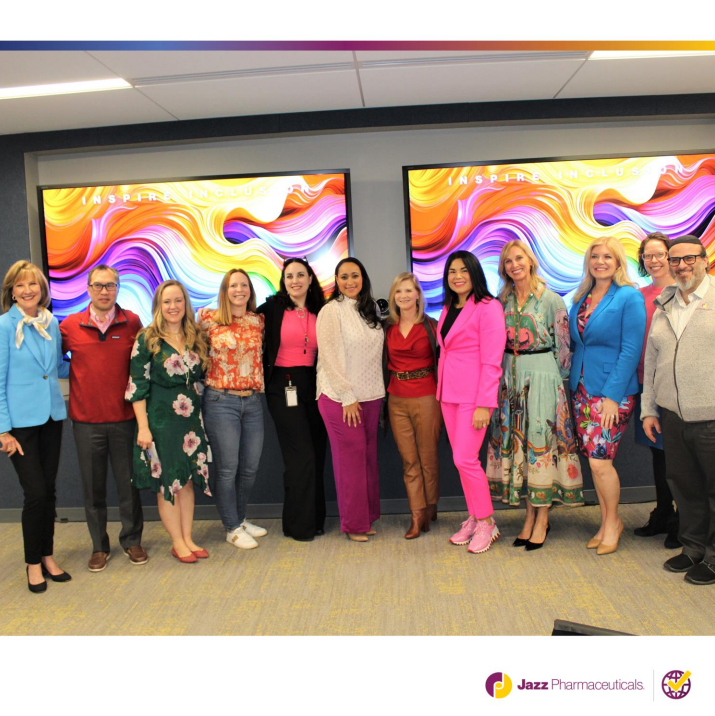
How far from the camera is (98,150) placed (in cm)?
414

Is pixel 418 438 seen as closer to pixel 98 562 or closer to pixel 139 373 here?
pixel 139 373

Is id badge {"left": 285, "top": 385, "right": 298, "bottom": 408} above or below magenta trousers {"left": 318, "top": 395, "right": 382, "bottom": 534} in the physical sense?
above

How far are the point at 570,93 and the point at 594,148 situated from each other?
0.43 metres

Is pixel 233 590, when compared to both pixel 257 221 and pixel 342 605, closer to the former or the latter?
pixel 342 605

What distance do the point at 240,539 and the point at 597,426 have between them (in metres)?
2.01

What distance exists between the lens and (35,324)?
288 cm

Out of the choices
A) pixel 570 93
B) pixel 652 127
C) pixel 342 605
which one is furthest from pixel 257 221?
pixel 652 127

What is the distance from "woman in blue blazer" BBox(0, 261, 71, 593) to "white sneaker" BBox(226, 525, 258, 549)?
2.75 ft

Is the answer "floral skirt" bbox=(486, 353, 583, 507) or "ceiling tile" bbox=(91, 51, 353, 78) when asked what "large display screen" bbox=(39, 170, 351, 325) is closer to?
"ceiling tile" bbox=(91, 51, 353, 78)

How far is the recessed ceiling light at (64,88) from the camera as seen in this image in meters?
3.29
